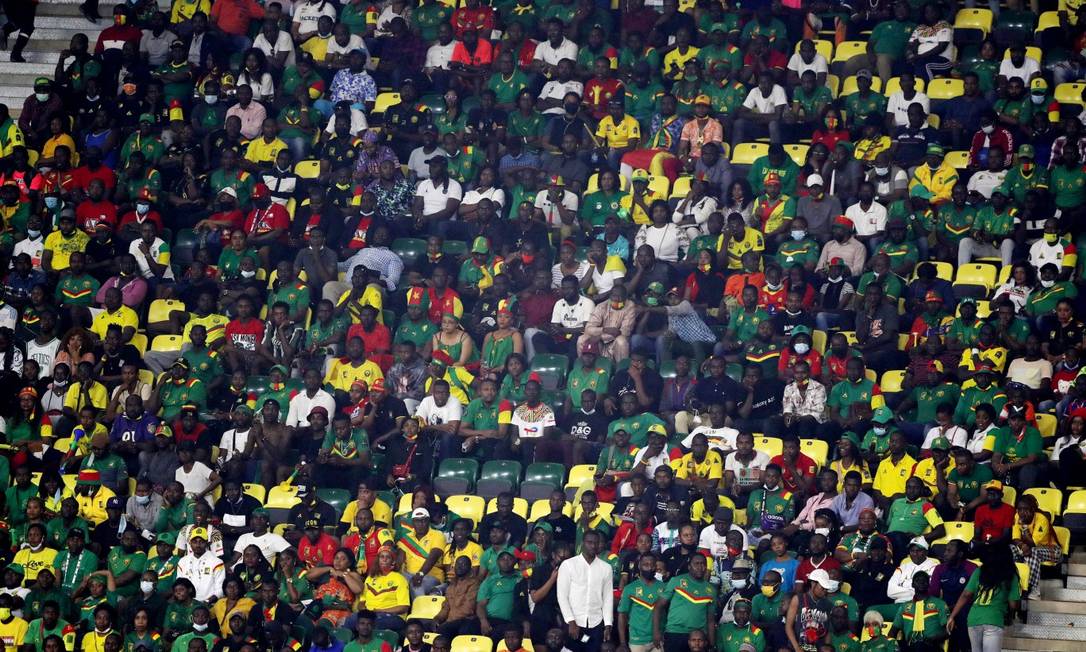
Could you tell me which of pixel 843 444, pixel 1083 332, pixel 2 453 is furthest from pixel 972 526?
pixel 2 453

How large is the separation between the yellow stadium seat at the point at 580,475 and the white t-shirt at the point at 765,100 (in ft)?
19.8

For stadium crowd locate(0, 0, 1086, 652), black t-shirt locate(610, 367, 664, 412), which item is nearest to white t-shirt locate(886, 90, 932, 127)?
stadium crowd locate(0, 0, 1086, 652)

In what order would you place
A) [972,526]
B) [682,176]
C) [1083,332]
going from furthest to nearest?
[682,176] → [1083,332] → [972,526]

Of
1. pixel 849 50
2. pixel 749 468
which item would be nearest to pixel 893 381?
pixel 749 468

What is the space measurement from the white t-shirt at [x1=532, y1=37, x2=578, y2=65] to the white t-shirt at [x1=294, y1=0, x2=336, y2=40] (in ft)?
9.62

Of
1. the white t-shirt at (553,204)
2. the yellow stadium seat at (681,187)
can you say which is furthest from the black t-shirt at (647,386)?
the yellow stadium seat at (681,187)

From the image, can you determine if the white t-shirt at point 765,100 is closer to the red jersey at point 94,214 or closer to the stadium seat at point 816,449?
the stadium seat at point 816,449

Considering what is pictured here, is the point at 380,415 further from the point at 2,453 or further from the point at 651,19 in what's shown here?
the point at 651,19

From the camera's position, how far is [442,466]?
22016mm

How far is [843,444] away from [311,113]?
889 cm

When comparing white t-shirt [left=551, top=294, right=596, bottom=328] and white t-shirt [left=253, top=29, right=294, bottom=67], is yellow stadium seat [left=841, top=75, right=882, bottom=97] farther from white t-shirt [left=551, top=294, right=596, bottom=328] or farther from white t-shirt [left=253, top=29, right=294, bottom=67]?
white t-shirt [left=253, top=29, right=294, bottom=67]

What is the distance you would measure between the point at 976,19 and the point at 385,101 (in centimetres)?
746

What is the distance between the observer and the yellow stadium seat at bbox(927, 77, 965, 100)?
25156mm

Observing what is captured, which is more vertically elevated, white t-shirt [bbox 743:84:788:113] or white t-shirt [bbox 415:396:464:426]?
white t-shirt [bbox 743:84:788:113]
